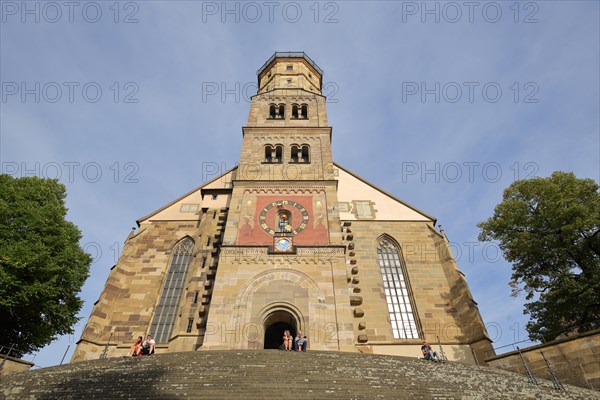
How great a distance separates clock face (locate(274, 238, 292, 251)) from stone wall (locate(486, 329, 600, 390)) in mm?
10772

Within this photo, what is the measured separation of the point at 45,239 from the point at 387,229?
60.5ft

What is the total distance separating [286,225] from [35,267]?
11.6 m

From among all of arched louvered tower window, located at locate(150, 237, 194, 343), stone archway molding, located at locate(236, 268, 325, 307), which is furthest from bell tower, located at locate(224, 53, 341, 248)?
arched louvered tower window, located at locate(150, 237, 194, 343)

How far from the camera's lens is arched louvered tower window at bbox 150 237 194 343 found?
64.1 feet

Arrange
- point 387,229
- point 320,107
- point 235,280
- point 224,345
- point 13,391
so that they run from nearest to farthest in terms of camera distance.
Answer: point 13,391 → point 224,345 → point 235,280 → point 387,229 → point 320,107

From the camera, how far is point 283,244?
19234 mm

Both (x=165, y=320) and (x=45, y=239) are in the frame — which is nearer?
(x=45, y=239)

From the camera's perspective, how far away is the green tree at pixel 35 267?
16172 millimetres

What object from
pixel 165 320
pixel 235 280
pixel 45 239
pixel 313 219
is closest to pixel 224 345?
pixel 235 280

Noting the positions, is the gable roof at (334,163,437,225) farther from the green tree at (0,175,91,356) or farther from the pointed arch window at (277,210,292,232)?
the green tree at (0,175,91,356)

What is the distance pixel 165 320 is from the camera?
65.1 feet

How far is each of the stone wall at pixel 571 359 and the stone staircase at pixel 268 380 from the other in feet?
7.06

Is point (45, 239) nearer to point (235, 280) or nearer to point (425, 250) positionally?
point (235, 280)

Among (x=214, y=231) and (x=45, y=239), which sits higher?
(x=214, y=231)
